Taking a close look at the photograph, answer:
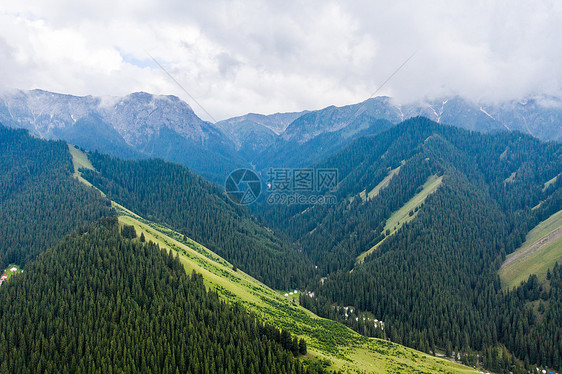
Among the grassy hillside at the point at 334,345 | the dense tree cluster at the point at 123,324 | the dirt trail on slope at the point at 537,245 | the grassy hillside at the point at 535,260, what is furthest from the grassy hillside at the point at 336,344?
the dirt trail on slope at the point at 537,245

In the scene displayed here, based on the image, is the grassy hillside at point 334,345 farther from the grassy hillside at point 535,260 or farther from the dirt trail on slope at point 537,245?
the dirt trail on slope at point 537,245

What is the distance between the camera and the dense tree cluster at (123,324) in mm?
66438

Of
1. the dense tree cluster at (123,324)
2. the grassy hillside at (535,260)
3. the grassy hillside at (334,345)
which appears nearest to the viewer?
the dense tree cluster at (123,324)

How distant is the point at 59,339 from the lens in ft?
240

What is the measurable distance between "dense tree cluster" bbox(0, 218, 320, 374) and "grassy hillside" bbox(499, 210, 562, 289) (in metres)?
150

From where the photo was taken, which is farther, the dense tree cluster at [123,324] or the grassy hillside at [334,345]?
the grassy hillside at [334,345]

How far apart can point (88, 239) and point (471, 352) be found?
143 m

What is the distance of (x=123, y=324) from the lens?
77.0 meters

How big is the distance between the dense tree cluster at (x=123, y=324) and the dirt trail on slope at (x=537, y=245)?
17191 cm

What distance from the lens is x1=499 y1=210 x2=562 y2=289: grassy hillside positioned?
168 metres

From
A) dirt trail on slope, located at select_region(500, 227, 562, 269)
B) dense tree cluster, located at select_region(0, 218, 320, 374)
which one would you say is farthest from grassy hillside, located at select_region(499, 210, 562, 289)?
dense tree cluster, located at select_region(0, 218, 320, 374)

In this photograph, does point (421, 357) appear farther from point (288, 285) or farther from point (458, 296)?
point (288, 285)

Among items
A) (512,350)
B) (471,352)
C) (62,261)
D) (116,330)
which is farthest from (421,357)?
(62,261)

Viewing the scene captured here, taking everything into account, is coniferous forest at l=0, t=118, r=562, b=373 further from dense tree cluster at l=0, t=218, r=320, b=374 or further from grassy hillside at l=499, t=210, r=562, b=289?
grassy hillside at l=499, t=210, r=562, b=289
